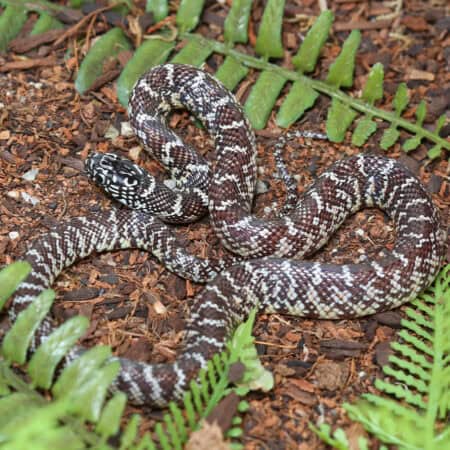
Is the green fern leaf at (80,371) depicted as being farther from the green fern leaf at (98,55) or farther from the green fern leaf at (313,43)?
the green fern leaf at (313,43)

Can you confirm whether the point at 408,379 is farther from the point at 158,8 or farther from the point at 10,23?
the point at 10,23

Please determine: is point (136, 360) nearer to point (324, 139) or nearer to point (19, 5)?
point (324, 139)

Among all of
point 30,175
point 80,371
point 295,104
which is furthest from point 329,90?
point 80,371

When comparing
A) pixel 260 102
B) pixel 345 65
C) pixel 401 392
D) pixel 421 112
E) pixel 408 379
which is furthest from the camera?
pixel 260 102

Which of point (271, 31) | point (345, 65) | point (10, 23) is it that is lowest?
point (345, 65)

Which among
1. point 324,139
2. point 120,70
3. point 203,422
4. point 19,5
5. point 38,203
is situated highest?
point 19,5

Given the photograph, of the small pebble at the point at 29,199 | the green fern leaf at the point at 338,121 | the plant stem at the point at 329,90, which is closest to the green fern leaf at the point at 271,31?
the plant stem at the point at 329,90

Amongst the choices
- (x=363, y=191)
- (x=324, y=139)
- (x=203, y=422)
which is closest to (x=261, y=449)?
(x=203, y=422)
